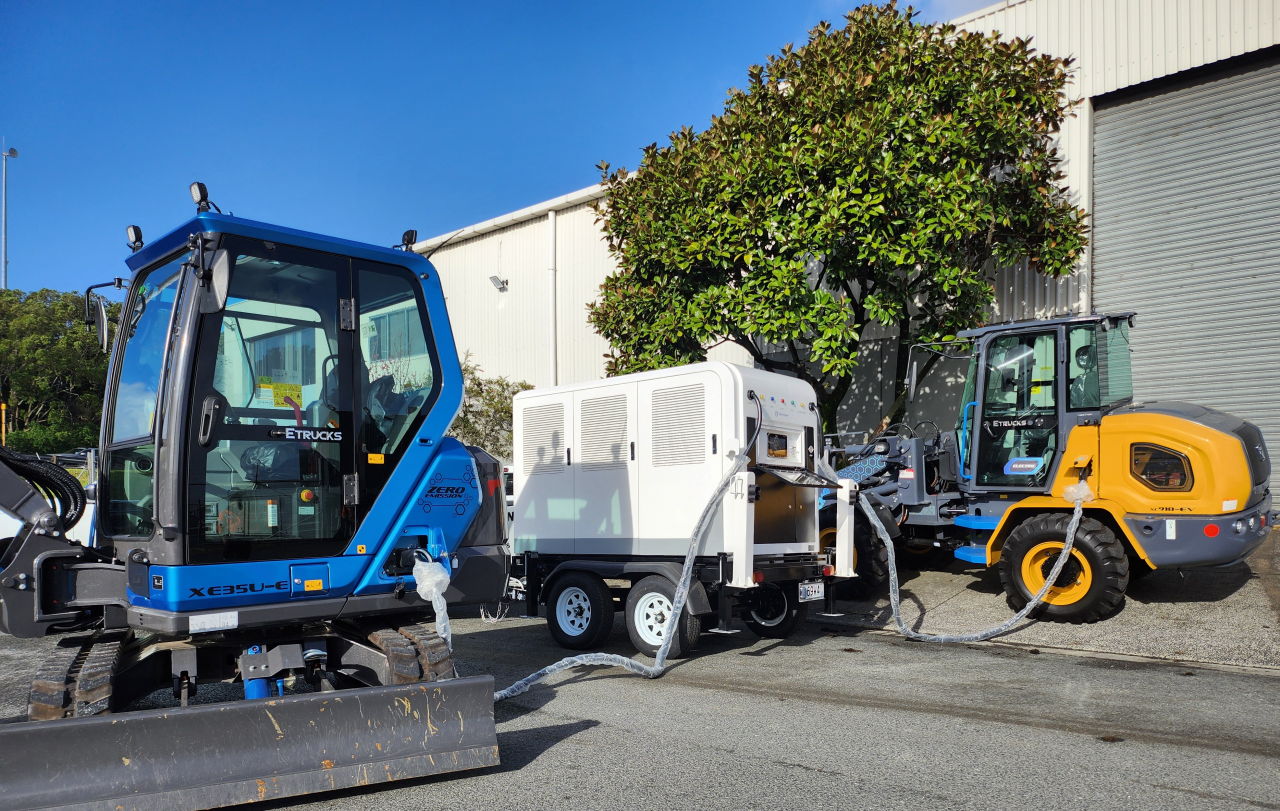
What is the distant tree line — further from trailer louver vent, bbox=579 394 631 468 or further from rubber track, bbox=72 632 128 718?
rubber track, bbox=72 632 128 718

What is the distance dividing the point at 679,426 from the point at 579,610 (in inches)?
80.5

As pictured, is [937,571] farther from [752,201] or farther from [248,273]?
[248,273]

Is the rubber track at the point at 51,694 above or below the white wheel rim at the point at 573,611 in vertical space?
above

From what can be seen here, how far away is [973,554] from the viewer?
1041 centimetres

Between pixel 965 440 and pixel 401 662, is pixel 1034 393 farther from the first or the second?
pixel 401 662

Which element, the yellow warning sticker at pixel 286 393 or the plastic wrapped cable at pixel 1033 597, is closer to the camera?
the yellow warning sticker at pixel 286 393

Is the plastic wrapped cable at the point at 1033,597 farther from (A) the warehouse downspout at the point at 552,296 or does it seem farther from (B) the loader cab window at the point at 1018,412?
(A) the warehouse downspout at the point at 552,296

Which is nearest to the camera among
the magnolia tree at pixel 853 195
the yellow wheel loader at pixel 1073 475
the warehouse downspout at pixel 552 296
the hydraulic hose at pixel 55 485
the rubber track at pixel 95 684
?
the rubber track at pixel 95 684

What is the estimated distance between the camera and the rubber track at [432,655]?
5.18 meters

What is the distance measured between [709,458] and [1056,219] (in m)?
7.60

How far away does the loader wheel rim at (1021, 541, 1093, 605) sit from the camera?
9461 millimetres

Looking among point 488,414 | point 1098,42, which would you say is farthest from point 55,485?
point 488,414

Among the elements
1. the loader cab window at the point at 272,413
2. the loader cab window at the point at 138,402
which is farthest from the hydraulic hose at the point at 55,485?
the loader cab window at the point at 272,413

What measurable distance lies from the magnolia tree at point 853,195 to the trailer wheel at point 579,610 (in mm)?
4893
